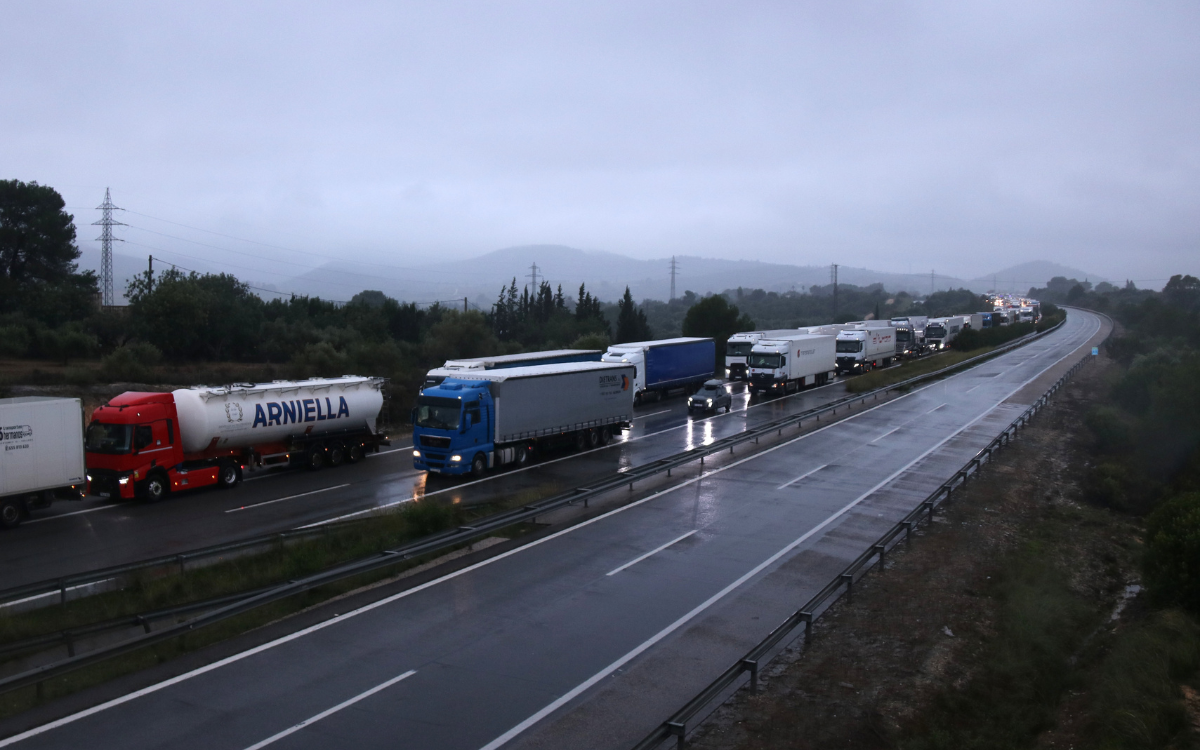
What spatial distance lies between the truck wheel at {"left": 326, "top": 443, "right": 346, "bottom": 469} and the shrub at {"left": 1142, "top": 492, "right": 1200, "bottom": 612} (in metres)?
23.8

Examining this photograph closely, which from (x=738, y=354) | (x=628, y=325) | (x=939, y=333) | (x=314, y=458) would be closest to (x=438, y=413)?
(x=314, y=458)

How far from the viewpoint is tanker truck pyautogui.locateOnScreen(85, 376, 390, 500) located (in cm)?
2220

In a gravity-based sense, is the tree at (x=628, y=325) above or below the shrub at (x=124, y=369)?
above

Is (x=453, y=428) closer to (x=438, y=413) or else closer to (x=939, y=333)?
(x=438, y=413)

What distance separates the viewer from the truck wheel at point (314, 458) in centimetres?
2703

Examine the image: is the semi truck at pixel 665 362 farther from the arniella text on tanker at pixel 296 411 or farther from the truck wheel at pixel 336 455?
the arniella text on tanker at pixel 296 411

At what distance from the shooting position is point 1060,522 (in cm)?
2278

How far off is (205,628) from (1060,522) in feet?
72.8

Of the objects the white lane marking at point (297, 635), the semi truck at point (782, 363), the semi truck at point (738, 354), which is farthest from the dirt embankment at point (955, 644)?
the semi truck at point (738, 354)

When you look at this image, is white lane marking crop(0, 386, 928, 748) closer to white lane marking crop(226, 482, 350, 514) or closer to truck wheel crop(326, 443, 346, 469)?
white lane marking crop(226, 482, 350, 514)

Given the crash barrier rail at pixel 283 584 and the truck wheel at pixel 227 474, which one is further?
the truck wheel at pixel 227 474

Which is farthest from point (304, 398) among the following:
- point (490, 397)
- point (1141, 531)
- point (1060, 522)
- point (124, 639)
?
point (1141, 531)

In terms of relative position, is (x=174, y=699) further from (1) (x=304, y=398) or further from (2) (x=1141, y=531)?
(2) (x=1141, y=531)

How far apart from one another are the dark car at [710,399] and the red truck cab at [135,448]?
24109mm
